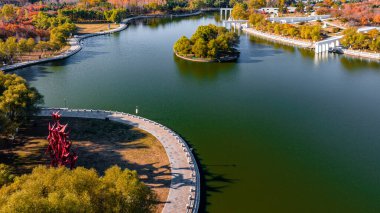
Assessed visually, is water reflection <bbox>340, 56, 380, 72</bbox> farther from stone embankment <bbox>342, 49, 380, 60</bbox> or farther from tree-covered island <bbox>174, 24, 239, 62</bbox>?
tree-covered island <bbox>174, 24, 239, 62</bbox>

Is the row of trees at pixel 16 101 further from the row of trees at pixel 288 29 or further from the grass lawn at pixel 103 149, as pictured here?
the row of trees at pixel 288 29

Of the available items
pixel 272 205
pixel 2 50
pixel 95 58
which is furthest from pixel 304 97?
pixel 2 50

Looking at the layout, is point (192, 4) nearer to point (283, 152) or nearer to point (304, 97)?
point (304, 97)

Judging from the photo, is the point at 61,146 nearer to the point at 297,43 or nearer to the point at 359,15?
the point at 297,43

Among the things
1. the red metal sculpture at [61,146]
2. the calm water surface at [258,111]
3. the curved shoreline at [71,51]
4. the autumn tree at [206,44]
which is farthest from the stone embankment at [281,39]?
the red metal sculpture at [61,146]

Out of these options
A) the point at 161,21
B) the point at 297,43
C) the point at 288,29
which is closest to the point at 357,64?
the point at 297,43
